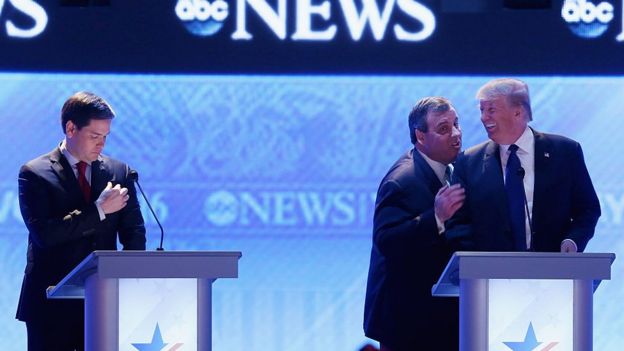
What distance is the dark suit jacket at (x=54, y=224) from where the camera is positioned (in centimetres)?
440

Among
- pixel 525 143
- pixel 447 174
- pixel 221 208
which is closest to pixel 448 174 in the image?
pixel 447 174

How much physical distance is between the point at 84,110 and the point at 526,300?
5.90 feet

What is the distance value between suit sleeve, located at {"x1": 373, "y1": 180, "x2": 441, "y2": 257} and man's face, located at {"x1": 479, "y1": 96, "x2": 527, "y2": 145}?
33 cm

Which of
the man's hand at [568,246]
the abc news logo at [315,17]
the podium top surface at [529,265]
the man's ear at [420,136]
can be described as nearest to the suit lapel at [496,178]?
the man's hand at [568,246]

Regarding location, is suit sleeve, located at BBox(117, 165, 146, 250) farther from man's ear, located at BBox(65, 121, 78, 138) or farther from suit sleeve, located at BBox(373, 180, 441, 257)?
suit sleeve, located at BBox(373, 180, 441, 257)

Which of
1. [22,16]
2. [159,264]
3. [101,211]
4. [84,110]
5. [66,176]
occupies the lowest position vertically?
[159,264]

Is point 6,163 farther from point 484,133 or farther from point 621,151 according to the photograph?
point 621,151

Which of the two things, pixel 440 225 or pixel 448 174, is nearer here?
pixel 440 225

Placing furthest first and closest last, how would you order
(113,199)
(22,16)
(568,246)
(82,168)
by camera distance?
(22,16) < (82,168) < (113,199) < (568,246)

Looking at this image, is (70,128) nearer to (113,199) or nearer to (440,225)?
(113,199)

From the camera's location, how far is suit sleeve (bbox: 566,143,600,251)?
174 inches

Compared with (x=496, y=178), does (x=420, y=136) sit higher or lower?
higher

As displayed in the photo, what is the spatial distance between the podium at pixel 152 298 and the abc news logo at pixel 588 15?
10.5 feet

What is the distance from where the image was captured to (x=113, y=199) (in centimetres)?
436
